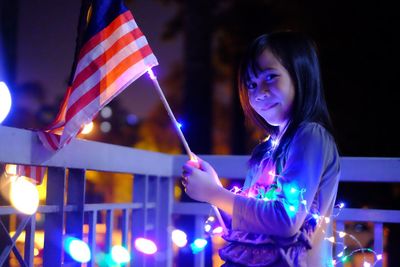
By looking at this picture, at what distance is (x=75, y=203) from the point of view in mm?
2256

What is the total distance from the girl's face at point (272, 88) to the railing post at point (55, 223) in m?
0.84

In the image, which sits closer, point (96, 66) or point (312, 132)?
point (312, 132)

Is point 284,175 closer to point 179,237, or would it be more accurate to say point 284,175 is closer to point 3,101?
point 3,101

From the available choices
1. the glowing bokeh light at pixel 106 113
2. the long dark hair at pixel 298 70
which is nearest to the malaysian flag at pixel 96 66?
the long dark hair at pixel 298 70

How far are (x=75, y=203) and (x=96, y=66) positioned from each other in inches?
26.4

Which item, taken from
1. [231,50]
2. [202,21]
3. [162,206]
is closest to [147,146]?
[231,50]

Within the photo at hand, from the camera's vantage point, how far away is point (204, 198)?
178 cm

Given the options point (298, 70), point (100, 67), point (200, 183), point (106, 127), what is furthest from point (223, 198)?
point (106, 127)

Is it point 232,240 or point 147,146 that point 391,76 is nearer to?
point 232,240

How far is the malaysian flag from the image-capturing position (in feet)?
6.10

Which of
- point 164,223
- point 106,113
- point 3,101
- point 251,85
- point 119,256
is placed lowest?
point 119,256

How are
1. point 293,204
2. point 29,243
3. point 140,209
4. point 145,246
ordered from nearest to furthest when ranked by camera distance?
point 293,204 → point 29,243 → point 145,246 → point 140,209

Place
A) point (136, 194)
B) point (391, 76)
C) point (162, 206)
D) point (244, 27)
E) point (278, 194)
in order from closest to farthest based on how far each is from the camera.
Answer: point (278, 194) < point (136, 194) < point (162, 206) < point (391, 76) < point (244, 27)

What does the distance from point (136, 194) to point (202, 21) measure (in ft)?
12.0
